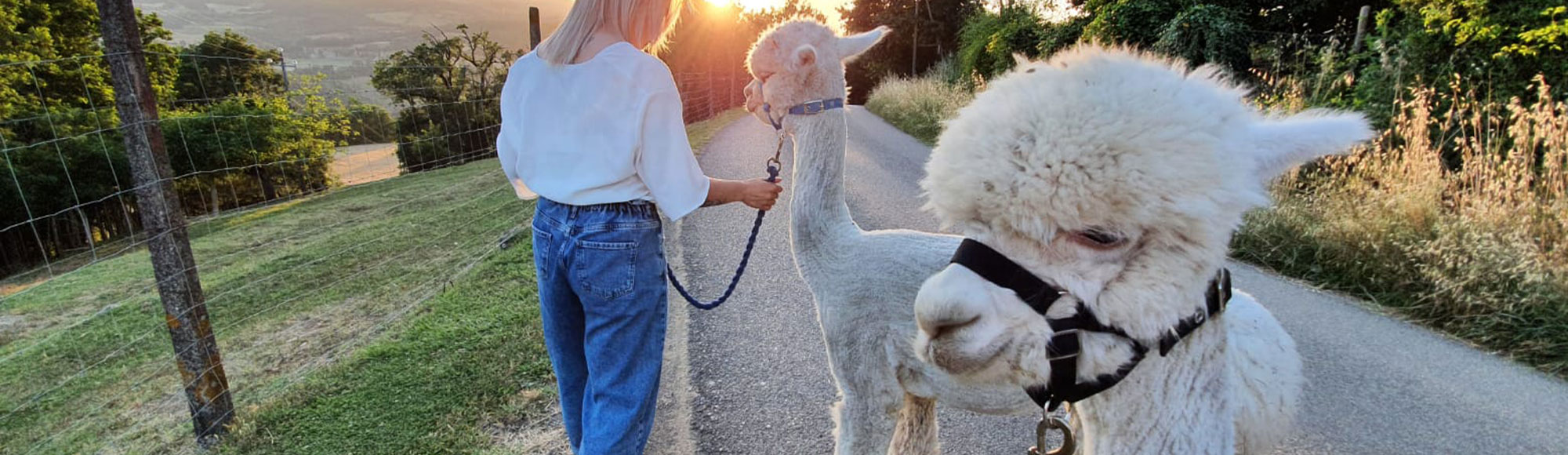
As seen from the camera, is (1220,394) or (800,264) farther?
(800,264)

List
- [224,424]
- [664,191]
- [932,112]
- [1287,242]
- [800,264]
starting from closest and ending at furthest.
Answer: [664,191] → [800,264] → [224,424] → [1287,242] → [932,112]

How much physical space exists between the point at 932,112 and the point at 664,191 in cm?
1418

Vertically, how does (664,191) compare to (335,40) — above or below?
below

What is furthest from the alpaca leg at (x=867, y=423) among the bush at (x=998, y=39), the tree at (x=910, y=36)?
the tree at (x=910, y=36)

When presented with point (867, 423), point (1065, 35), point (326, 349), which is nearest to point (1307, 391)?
point (867, 423)

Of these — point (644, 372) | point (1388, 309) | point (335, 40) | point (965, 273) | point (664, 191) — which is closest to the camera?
point (965, 273)

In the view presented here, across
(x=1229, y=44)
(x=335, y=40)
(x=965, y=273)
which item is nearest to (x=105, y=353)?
(x=965, y=273)

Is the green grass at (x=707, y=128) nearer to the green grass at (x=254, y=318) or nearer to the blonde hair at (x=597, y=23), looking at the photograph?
the green grass at (x=254, y=318)

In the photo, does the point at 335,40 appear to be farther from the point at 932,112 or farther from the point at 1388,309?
the point at 1388,309

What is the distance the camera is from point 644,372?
2.14 metres

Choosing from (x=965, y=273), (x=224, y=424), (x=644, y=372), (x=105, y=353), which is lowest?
(x=105, y=353)

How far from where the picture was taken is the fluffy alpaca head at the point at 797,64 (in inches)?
95.1

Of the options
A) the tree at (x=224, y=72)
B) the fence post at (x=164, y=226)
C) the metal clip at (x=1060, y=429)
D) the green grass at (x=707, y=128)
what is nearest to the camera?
the metal clip at (x=1060, y=429)

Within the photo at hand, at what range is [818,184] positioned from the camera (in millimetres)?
2412
